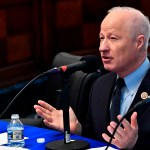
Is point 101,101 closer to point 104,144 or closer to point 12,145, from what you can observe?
point 104,144

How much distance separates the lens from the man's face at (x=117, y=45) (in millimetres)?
2814

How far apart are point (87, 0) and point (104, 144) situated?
3915 mm

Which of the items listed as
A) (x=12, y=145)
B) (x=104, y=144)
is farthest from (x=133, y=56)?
(x=12, y=145)

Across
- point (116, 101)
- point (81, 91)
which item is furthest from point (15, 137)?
point (81, 91)

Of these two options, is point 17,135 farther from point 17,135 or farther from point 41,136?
point 41,136

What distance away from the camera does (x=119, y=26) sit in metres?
2.82

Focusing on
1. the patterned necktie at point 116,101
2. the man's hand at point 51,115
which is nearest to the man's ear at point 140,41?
the patterned necktie at point 116,101

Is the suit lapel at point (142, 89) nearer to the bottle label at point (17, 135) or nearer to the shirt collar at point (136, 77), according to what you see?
the shirt collar at point (136, 77)

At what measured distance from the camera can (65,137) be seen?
261 centimetres

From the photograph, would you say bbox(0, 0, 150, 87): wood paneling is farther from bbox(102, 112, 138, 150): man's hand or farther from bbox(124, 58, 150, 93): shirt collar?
bbox(102, 112, 138, 150): man's hand

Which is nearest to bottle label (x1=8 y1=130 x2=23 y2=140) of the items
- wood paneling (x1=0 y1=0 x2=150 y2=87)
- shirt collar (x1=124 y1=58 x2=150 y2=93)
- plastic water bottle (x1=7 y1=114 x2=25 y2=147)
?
plastic water bottle (x1=7 y1=114 x2=25 y2=147)

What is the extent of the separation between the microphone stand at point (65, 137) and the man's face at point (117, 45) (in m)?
0.40

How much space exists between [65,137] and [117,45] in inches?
23.3

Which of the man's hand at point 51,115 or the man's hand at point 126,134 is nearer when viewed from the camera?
the man's hand at point 126,134
